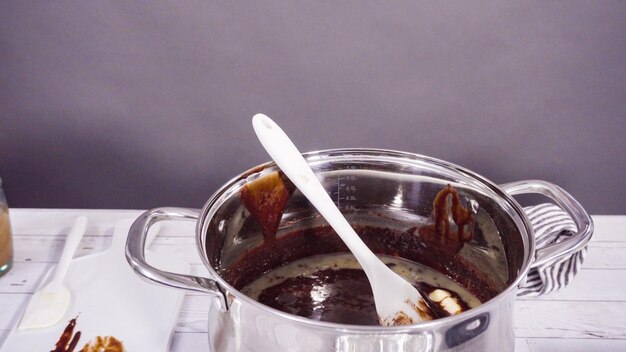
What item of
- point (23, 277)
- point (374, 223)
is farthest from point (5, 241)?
point (374, 223)

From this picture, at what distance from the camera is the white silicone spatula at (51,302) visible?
833 mm

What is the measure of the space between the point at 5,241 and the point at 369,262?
573 mm

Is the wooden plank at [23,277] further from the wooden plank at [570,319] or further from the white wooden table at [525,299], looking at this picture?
the wooden plank at [570,319]

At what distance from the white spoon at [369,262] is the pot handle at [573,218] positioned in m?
0.16

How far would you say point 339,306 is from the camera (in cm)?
78

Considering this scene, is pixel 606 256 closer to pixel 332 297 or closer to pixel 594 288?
pixel 594 288

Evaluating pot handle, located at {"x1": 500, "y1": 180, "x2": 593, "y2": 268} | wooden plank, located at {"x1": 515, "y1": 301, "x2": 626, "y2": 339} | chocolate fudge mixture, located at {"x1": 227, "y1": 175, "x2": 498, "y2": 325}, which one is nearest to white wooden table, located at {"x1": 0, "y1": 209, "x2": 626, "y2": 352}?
wooden plank, located at {"x1": 515, "y1": 301, "x2": 626, "y2": 339}

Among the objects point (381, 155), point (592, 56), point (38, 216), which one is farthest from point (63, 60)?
point (592, 56)

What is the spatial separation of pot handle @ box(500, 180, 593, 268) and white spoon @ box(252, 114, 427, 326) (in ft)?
0.54

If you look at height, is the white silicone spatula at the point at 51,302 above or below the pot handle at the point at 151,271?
below

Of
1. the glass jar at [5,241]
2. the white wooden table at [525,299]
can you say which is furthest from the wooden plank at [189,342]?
the glass jar at [5,241]

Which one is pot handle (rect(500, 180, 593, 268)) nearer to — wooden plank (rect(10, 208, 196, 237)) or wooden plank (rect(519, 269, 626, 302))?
wooden plank (rect(519, 269, 626, 302))

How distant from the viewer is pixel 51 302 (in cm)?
87

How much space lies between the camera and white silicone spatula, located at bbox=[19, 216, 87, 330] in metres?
0.83
